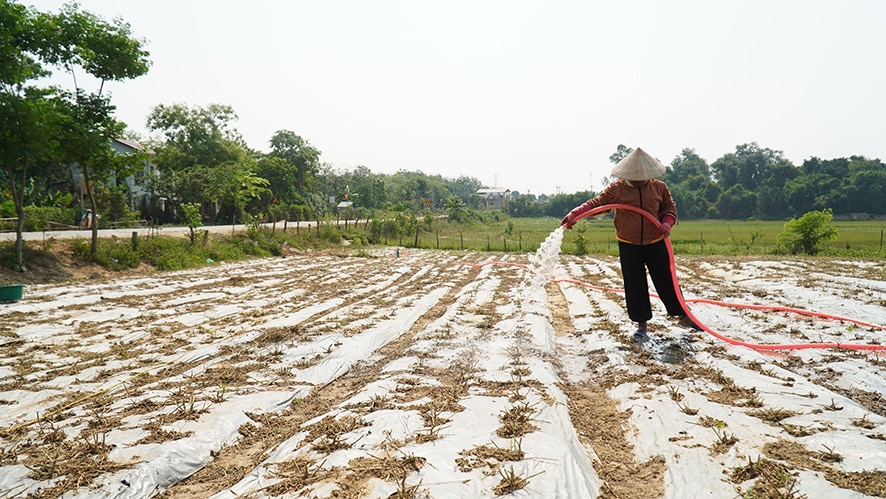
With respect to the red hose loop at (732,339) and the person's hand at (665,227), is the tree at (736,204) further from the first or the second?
the person's hand at (665,227)

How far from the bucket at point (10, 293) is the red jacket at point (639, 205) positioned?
877 centimetres

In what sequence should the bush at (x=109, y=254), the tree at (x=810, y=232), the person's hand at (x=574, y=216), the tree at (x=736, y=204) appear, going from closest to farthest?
1. the person's hand at (x=574, y=216)
2. the bush at (x=109, y=254)
3. the tree at (x=810, y=232)
4. the tree at (x=736, y=204)

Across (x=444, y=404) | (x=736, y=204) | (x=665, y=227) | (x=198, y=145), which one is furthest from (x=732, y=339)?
(x=736, y=204)

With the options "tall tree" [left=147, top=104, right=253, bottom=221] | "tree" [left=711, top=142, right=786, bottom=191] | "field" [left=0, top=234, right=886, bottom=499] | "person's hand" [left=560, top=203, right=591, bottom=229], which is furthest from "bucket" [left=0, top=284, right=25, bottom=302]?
"tree" [left=711, top=142, right=786, bottom=191]

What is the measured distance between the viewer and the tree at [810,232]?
16.9 meters

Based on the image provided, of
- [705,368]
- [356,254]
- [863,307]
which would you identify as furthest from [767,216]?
[705,368]

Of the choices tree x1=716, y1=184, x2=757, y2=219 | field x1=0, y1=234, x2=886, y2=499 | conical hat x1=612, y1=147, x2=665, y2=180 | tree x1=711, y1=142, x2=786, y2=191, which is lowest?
field x1=0, y1=234, x2=886, y2=499

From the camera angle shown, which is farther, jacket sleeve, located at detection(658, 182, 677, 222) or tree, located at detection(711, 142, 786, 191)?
tree, located at detection(711, 142, 786, 191)

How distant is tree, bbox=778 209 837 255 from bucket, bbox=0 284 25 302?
21.3 m

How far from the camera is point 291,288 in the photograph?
9.96 metres

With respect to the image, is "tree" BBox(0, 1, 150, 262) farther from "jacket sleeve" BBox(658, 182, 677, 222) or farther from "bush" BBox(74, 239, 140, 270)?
"jacket sleeve" BBox(658, 182, 677, 222)

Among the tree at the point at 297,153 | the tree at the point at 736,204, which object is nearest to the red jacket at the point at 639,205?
the tree at the point at 297,153

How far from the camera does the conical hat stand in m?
4.61

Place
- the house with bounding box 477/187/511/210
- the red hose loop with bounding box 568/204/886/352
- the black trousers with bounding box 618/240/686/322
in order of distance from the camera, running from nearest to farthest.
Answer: the red hose loop with bounding box 568/204/886/352, the black trousers with bounding box 618/240/686/322, the house with bounding box 477/187/511/210
